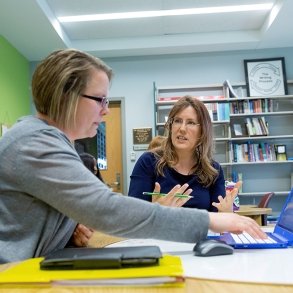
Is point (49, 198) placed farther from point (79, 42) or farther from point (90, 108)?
point (79, 42)

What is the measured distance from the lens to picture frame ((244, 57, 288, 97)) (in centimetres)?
516

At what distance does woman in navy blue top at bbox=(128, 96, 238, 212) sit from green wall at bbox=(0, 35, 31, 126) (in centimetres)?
267

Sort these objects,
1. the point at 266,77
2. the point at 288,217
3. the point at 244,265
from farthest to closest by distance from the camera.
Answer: the point at 266,77 < the point at 288,217 < the point at 244,265

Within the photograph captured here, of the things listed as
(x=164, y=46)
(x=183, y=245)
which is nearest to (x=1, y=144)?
(x=183, y=245)

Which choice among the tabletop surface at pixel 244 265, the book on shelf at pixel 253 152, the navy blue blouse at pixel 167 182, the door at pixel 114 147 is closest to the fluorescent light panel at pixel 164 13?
the door at pixel 114 147

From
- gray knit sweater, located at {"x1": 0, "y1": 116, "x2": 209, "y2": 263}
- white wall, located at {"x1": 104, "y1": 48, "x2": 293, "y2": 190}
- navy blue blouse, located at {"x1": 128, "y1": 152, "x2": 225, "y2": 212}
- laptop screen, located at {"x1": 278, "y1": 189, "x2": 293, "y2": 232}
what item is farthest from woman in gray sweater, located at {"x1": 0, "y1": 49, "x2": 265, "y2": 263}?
white wall, located at {"x1": 104, "y1": 48, "x2": 293, "y2": 190}

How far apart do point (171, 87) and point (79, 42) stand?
58.6 inches

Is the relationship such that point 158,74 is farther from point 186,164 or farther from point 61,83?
point 61,83

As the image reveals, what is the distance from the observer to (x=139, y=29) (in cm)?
485

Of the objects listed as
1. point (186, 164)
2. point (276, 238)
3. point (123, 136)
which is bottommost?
point (276, 238)

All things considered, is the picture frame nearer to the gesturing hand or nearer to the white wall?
the white wall

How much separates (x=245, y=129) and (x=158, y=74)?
5.06 feet

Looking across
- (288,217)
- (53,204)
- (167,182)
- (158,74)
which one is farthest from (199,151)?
(158,74)

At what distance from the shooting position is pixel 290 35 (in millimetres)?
4820
